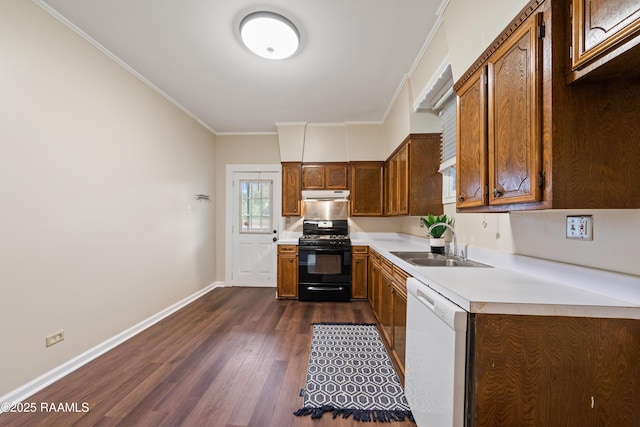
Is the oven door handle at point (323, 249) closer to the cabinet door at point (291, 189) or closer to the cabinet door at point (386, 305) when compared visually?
the cabinet door at point (291, 189)

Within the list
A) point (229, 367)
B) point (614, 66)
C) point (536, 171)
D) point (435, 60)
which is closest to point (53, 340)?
point (229, 367)

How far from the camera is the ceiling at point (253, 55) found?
1953 mm

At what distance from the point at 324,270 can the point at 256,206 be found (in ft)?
5.81

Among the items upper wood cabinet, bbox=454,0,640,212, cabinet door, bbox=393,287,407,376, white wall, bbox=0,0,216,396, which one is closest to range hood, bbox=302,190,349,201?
white wall, bbox=0,0,216,396

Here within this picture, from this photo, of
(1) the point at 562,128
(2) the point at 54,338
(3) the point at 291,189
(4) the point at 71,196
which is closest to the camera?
(1) the point at 562,128

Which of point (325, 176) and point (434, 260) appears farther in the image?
point (325, 176)

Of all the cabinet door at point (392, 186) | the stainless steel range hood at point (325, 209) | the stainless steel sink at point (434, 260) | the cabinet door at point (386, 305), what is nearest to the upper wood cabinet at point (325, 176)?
the stainless steel range hood at point (325, 209)

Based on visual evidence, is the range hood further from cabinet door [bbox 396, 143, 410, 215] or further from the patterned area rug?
the patterned area rug

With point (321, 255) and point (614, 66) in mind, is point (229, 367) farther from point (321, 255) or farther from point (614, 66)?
point (614, 66)

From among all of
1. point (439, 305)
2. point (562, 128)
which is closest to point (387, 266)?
point (439, 305)

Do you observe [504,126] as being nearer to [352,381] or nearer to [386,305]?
[386,305]

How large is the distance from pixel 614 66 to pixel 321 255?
11.1 feet

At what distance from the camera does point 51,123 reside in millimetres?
1964

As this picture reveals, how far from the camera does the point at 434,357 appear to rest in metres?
1.27
